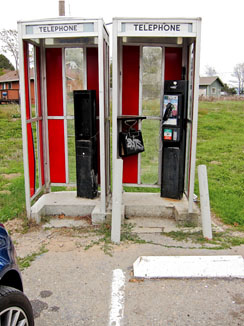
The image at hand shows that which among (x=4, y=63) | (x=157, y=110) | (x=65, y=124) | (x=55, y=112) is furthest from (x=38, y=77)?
(x=4, y=63)

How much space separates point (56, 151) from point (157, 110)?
1890 mm

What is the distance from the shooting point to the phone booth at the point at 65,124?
18.5 feet

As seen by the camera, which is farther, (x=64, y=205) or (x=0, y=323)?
(x=64, y=205)

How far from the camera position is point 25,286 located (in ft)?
12.9

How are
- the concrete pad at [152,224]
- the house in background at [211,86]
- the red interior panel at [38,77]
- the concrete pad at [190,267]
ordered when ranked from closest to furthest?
the concrete pad at [190,267]
the concrete pad at [152,224]
the red interior panel at [38,77]
the house in background at [211,86]

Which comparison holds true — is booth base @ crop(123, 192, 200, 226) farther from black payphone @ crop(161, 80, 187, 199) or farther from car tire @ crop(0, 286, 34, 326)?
car tire @ crop(0, 286, 34, 326)

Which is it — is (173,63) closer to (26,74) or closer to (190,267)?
(26,74)

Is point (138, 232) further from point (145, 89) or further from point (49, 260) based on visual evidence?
point (145, 89)

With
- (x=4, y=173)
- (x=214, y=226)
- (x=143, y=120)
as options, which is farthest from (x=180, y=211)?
(x=4, y=173)

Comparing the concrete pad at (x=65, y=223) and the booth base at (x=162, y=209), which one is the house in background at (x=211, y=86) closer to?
the booth base at (x=162, y=209)

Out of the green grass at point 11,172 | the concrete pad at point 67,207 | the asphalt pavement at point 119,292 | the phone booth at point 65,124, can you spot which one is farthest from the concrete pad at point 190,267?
the green grass at point 11,172

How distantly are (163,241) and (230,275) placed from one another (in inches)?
46.8

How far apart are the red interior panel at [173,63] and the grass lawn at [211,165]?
839 mm

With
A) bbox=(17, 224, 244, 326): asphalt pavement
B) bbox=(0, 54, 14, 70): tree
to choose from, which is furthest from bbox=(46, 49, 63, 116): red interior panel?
bbox=(0, 54, 14, 70): tree
